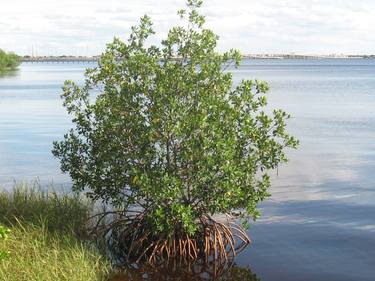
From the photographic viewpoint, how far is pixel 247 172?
13977 millimetres

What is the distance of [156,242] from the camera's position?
1390 centimetres

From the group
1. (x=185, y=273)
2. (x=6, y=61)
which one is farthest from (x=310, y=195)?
(x=6, y=61)

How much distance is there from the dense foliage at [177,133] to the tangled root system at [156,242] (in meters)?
0.23

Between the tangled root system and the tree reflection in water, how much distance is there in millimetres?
164

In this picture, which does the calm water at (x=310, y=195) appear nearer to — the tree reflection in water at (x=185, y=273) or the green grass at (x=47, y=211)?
the tree reflection in water at (x=185, y=273)

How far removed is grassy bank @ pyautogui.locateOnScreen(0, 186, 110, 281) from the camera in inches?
466

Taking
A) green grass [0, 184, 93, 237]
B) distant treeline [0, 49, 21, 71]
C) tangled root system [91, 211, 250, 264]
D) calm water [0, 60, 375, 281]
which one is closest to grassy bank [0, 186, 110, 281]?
green grass [0, 184, 93, 237]

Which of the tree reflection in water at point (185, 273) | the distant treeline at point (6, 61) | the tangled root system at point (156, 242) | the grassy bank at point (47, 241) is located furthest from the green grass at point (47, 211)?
the distant treeline at point (6, 61)

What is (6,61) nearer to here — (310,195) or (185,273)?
(310,195)

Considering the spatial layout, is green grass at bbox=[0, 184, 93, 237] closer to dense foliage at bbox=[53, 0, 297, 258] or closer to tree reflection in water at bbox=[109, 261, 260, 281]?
dense foliage at bbox=[53, 0, 297, 258]

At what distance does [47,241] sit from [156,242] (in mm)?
2400

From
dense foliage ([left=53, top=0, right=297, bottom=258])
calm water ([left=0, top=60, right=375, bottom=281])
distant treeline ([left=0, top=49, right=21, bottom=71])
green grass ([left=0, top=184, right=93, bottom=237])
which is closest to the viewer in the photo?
dense foliage ([left=53, top=0, right=297, bottom=258])

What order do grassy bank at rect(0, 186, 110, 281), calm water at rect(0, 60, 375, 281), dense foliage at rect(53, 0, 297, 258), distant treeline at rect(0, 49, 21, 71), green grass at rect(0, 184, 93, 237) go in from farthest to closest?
distant treeline at rect(0, 49, 21, 71) < calm water at rect(0, 60, 375, 281) < green grass at rect(0, 184, 93, 237) < dense foliage at rect(53, 0, 297, 258) < grassy bank at rect(0, 186, 110, 281)

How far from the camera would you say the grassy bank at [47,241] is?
11836 mm
